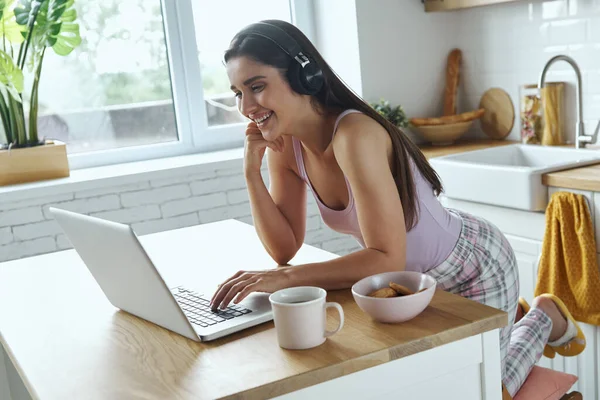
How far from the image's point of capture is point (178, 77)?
3.67 m

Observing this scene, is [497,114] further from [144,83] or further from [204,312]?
[204,312]

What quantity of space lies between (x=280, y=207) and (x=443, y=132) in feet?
6.01

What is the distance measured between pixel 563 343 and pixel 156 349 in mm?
1305

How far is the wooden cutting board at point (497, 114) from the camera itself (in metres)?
3.62

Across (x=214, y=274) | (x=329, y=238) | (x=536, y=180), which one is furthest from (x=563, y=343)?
(x=329, y=238)

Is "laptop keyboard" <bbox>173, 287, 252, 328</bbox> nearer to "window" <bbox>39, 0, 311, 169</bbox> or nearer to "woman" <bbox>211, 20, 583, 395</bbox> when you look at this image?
"woman" <bbox>211, 20, 583, 395</bbox>

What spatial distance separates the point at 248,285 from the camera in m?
1.47

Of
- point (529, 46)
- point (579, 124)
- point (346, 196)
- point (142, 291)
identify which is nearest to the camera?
point (142, 291)

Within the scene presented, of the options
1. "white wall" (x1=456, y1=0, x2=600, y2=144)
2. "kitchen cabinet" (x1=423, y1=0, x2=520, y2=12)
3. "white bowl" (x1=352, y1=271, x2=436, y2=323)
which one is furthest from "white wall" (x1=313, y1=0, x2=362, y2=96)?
"white bowl" (x1=352, y1=271, x2=436, y2=323)

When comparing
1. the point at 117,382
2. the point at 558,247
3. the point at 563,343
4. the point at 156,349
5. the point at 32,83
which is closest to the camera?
the point at 117,382

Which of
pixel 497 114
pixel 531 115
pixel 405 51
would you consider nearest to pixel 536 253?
pixel 531 115

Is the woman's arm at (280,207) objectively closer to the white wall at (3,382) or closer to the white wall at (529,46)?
the white wall at (3,382)

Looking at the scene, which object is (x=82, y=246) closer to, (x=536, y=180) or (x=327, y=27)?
(x=536, y=180)

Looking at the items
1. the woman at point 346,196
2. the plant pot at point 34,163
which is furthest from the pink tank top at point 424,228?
the plant pot at point 34,163
